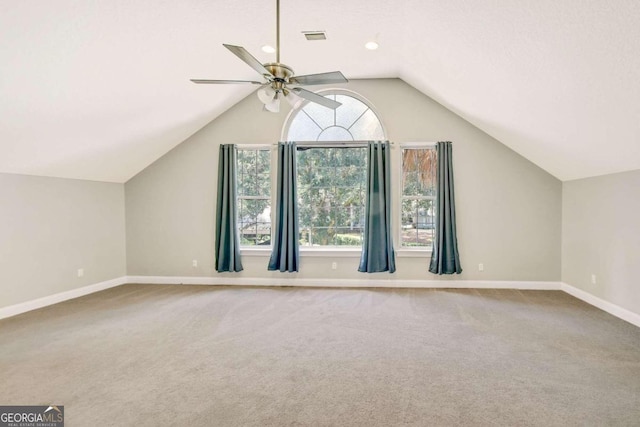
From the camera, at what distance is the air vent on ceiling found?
335 cm

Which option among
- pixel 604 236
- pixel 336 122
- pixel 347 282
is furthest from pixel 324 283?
pixel 604 236

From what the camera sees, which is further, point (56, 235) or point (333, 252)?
point (333, 252)

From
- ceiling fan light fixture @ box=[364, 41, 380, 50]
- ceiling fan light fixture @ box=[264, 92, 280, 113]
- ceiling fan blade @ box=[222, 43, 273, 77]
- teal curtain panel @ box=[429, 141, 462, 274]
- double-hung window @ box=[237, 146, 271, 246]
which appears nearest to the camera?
ceiling fan blade @ box=[222, 43, 273, 77]

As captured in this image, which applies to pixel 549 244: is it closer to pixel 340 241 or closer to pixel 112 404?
pixel 340 241

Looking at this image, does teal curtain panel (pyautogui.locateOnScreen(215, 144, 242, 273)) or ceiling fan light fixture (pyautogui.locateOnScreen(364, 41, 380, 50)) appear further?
teal curtain panel (pyautogui.locateOnScreen(215, 144, 242, 273))

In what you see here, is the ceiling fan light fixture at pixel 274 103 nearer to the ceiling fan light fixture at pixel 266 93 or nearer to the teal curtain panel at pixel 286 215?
the ceiling fan light fixture at pixel 266 93

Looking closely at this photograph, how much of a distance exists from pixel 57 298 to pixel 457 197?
5.88 meters

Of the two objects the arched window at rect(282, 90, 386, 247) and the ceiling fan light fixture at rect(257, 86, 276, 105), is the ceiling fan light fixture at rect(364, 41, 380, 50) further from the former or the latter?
the ceiling fan light fixture at rect(257, 86, 276, 105)

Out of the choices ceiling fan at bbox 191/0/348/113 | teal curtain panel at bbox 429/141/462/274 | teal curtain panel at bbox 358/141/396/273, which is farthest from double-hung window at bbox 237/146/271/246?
teal curtain panel at bbox 429/141/462/274

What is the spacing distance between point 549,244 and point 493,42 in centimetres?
340

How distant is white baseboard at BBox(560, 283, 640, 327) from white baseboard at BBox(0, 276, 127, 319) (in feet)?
22.5

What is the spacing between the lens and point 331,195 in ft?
16.9

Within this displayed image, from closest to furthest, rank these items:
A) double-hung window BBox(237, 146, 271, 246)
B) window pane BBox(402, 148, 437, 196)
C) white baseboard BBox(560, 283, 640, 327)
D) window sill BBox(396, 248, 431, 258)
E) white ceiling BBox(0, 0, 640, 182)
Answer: white ceiling BBox(0, 0, 640, 182), white baseboard BBox(560, 283, 640, 327), window sill BBox(396, 248, 431, 258), window pane BBox(402, 148, 437, 196), double-hung window BBox(237, 146, 271, 246)

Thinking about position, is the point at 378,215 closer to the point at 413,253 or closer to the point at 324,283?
the point at 413,253
